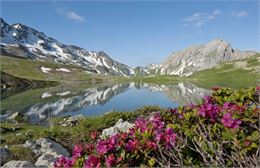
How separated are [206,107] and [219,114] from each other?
1.25ft

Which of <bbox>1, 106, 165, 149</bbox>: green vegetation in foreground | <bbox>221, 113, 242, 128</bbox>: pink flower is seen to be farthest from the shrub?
<bbox>1, 106, 165, 149</bbox>: green vegetation in foreground

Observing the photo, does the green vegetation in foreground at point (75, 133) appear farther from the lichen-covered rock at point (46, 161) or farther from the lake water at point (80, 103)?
the lake water at point (80, 103)

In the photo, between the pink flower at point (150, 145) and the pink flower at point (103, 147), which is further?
the pink flower at point (150, 145)

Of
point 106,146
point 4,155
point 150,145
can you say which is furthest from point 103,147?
point 4,155

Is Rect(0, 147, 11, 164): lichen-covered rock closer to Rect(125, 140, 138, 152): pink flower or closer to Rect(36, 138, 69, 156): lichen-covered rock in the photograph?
Rect(36, 138, 69, 156): lichen-covered rock

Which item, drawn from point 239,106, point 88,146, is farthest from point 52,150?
point 239,106

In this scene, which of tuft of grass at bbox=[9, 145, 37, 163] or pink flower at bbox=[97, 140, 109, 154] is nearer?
pink flower at bbox=[97, 140, 109, 154]

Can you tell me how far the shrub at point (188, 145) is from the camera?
554 centimetres

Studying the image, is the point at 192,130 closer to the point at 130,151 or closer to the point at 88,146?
the point at 130,151

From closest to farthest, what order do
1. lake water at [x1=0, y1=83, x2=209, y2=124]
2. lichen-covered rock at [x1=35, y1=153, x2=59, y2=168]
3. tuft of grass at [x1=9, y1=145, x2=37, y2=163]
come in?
lichen-covered rock at [x1=35, y1=153, x2=59, y2=168]
tuft of grass at [x1=9, y1=145, x2=37, y2=163]
lake water at [x1=0, y1=83, x2=209, y2=124]

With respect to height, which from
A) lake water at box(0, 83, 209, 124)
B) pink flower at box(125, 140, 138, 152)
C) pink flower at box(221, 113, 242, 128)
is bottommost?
lake water at box(0, 83, 209, 124)

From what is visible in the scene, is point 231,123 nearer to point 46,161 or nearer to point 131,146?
point 131,146

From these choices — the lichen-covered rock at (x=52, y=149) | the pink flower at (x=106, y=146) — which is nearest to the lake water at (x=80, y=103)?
the lichen-covered rock at (x=52, y=149)

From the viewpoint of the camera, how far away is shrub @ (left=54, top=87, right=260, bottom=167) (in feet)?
18.2
